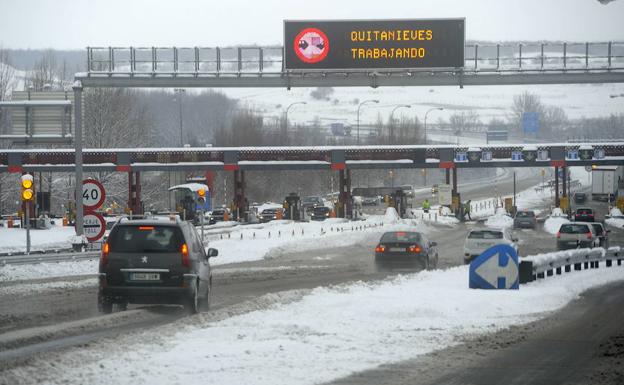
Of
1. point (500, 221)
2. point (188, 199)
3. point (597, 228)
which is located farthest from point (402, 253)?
point (188, 199)

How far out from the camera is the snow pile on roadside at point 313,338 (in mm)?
12852

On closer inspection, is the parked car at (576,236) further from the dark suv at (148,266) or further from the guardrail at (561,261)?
the dark suv at (148,266)

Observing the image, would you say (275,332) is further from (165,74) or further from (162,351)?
(165,74)

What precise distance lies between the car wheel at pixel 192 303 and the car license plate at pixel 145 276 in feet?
2.27

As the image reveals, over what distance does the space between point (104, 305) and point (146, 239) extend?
1434 millimetres

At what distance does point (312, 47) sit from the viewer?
43500 millimetres

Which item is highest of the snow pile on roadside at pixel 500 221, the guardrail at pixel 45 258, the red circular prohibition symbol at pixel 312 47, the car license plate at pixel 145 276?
the red circular prohibition symbol at pixel 312 47

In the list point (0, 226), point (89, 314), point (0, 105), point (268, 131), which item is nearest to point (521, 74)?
point (0, 105)

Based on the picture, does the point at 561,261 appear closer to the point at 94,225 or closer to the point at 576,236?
the point at 94,225

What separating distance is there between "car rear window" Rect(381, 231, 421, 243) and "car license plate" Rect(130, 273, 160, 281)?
61.3 ft

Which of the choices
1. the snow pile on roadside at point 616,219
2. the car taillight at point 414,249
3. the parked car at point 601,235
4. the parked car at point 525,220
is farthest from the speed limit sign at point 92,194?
the snow pile on roadside at point 616,219

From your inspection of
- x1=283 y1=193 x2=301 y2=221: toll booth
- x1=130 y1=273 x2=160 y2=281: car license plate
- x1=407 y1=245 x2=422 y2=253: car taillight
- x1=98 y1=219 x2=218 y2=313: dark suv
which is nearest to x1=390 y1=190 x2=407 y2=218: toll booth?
x1=283 y1=193 x2=301 y2=221: toll booth

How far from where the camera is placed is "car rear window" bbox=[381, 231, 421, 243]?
3725 centimetres

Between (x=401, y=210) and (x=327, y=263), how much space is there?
50462mm
